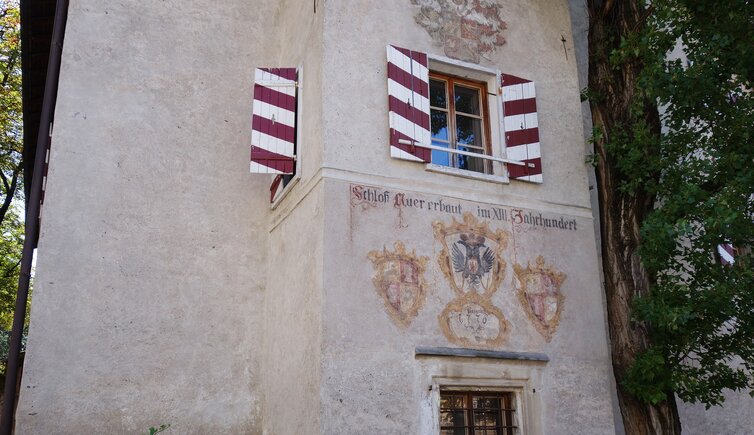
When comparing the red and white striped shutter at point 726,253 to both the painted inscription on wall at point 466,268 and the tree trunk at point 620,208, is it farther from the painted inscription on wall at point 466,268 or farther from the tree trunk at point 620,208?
the painted inscription on wall at point 466,268

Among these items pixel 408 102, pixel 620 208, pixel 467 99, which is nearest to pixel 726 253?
pixel 620 208

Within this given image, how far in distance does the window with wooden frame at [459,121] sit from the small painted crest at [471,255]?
31.4 inches

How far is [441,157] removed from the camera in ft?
26.3

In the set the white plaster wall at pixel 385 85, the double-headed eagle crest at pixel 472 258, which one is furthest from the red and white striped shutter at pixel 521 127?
the double-headed eagle crest at pixel 472 258

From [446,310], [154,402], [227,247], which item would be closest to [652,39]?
[446,310]

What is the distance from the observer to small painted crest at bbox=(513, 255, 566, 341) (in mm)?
7602

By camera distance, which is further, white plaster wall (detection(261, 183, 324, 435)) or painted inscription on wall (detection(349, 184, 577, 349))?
painted inscription on wall (detection(349, 184, 577, 349))

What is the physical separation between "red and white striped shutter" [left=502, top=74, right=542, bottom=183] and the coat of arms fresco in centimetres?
87

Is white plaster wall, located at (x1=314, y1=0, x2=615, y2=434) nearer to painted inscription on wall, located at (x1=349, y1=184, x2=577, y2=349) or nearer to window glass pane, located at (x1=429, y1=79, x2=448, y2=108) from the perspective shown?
painted inscription on wall, located at (x1=349, y1=184, x2=577, y2=349)

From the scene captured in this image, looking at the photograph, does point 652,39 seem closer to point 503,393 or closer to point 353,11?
point 353,11

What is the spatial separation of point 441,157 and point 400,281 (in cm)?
163

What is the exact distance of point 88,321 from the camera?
7828 millimetres

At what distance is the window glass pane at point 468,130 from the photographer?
324 inches

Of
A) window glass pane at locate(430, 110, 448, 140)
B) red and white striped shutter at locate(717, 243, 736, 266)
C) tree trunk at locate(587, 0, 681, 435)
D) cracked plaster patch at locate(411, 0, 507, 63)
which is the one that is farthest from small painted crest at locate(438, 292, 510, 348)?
red and white striped shutter at locate(717, 243, 736, 266)
